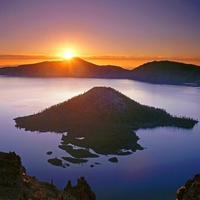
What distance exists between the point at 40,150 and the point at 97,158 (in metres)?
27.8

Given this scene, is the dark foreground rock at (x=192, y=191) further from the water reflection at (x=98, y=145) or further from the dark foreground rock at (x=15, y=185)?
the water reflection at (x=98, y=145)

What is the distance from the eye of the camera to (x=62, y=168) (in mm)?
110062

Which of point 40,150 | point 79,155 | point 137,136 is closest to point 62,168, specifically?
point 79,155

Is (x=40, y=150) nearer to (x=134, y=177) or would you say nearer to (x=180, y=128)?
(x=134, y=177)

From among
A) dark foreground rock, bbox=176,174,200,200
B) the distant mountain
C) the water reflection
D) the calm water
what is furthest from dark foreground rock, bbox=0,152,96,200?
the distant mountain

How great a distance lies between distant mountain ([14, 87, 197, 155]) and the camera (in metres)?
140

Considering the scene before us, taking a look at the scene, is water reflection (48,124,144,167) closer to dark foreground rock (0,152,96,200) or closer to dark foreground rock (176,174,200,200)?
dark foreground rock (0,152,96,200)

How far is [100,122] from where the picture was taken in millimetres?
172625

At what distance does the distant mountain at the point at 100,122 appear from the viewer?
459ft

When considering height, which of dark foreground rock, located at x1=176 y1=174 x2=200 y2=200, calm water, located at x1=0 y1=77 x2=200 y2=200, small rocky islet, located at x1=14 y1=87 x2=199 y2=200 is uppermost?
dark foreground rock, located at x1=176 y1=174 x2=200 y2=200

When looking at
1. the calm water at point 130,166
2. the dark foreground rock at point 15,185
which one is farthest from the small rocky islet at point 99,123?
the dark foreground rock at point 15,185

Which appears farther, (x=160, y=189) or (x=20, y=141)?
(x=20, y=141)

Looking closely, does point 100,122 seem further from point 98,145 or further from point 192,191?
point 192,191

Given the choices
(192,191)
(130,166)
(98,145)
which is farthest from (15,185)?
(98,145)
